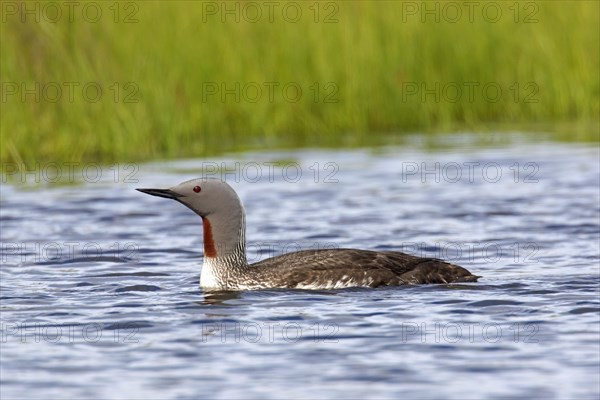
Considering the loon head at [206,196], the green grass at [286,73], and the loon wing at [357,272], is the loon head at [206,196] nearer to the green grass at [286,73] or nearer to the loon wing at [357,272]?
the loon wing at [357,272]

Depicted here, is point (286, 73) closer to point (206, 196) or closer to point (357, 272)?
point (206, 196)

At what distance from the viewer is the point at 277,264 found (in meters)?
9.22

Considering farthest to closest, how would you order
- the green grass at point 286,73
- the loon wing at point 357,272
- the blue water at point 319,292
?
the green grass at point 286,73 < the loon wing at point 357,272 < the blue water at point 319,292

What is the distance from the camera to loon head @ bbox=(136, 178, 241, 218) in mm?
9258

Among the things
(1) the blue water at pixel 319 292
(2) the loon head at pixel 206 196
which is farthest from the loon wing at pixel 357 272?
(2) the loon head at pixel 206 196

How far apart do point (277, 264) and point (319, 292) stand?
39 cm

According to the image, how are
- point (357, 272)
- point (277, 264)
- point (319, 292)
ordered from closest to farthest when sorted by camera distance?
point (319, 292) → point (357, 272) → point (277, 264)

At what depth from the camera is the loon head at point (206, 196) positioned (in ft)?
30.4

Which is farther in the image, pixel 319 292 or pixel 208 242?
pixel 208 242

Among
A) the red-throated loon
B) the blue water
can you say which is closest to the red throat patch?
the red-throated loon

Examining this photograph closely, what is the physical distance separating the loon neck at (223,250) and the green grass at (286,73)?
5.12 m

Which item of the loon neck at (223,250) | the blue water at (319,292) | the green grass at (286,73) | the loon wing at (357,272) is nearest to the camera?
the blue water at (319,292)

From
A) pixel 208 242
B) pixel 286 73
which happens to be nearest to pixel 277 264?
pixel 208 242

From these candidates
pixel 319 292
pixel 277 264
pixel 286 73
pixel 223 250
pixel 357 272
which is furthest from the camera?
pixel 286 73
